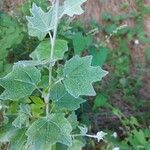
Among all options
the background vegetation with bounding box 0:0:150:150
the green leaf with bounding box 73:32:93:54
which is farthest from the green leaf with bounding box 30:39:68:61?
the green leaf with bounding box 73:32:93:54

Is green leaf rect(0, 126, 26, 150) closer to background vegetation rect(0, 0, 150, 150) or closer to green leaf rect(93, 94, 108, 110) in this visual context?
background vegetation rect(0, 0, 150, 150)

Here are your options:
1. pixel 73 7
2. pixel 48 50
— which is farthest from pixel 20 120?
pixel 73 7

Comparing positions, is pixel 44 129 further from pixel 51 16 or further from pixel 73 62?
pixel 51 16

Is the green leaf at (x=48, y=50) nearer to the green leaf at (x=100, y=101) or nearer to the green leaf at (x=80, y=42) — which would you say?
the green leaf at (x=80, y=42)

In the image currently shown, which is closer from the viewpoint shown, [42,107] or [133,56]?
[42,107]

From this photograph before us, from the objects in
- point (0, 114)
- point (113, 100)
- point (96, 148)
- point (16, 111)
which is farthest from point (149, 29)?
point (16, 111)
